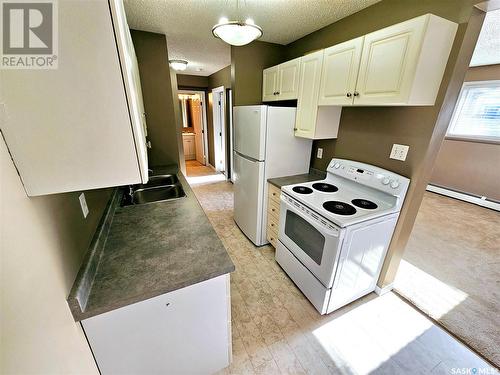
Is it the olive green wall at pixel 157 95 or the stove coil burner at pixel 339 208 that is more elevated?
the olive green wall at pixel 157 95

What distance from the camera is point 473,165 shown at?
12.6 feet

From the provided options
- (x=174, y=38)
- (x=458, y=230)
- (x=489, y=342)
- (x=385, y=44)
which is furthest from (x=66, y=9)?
(x=458, y=230)

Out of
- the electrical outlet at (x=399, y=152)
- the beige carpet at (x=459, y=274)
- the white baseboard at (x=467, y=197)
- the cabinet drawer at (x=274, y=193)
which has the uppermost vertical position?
the electrical outlet at (x=399, y=152)

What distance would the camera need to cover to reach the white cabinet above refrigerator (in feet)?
1.77

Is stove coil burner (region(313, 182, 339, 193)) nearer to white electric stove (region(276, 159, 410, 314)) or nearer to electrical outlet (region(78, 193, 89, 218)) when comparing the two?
white electric stove (region(276, 159, 410, 314))

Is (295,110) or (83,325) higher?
(295,110)

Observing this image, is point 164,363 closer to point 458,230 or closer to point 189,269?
point 189,269

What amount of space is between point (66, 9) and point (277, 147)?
6.43ft

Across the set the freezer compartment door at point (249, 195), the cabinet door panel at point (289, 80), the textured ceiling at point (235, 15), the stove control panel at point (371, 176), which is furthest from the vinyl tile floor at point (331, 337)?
the textured ceiling at point (235, 15)

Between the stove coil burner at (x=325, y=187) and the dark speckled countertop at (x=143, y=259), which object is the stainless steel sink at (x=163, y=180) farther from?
the stove coil burner at (x=325, y=187)

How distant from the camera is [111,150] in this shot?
675 millimetres

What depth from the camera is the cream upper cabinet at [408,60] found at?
4.09 feet

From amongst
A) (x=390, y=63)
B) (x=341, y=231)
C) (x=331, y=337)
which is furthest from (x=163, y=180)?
(x=390, y=63)

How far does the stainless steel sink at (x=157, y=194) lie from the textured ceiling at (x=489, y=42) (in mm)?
3258
